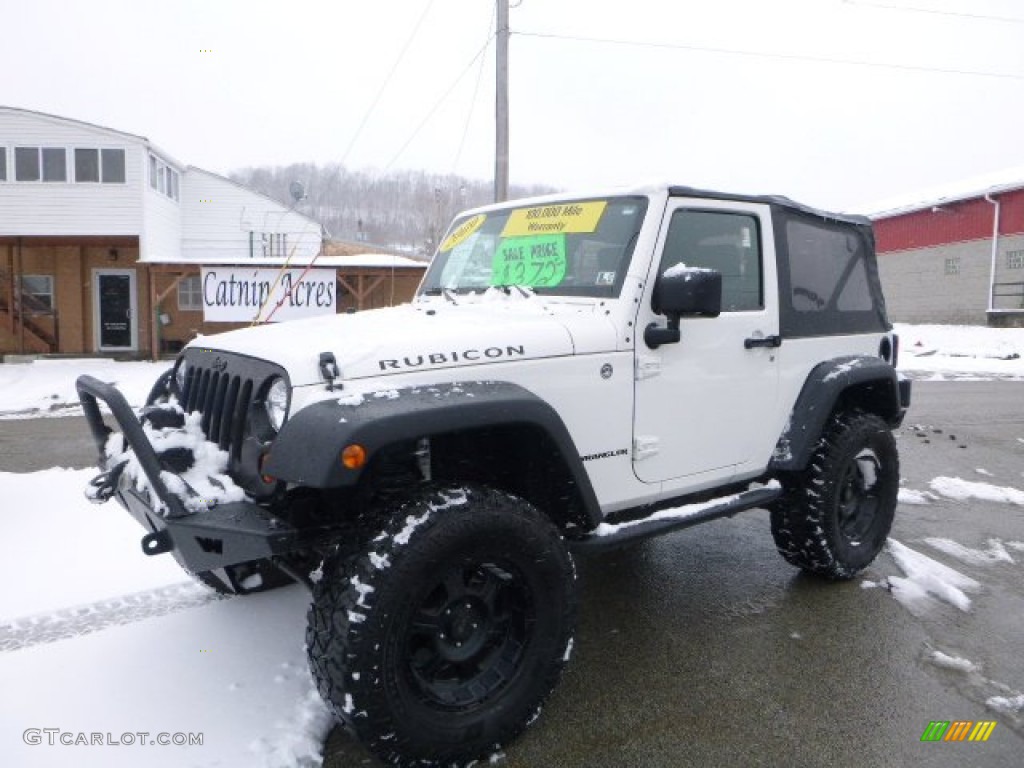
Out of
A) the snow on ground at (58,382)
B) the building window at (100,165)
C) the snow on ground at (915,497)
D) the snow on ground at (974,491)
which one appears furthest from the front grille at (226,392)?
the building window at (100,165)

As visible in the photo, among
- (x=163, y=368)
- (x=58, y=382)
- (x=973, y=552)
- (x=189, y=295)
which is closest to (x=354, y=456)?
(x=973, y=552)

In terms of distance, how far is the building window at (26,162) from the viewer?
1875 cm

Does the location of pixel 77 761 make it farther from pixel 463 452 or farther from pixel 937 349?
pixel 937 349

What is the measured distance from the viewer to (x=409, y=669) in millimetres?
2502

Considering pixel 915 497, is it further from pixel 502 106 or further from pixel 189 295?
pixel 189 295

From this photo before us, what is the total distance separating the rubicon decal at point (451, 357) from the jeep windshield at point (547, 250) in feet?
2.04

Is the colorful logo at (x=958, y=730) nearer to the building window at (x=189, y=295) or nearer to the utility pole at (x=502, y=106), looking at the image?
the utility pole at (x=502, y=106)

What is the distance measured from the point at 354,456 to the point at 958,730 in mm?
2419

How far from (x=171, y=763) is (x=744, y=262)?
3.15 meters

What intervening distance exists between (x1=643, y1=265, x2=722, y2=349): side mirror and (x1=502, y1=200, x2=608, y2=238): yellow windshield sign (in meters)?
0.52

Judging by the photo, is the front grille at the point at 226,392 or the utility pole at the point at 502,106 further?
the utility pole at the point at 502,106

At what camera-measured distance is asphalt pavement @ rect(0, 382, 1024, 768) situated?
2.75 metres

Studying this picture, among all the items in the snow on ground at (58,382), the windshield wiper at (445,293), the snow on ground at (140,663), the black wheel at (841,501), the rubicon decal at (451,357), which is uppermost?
the windshield wiper at (445,293)

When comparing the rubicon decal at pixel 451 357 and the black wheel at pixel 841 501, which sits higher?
the rubicon decal at pixel 451 357
